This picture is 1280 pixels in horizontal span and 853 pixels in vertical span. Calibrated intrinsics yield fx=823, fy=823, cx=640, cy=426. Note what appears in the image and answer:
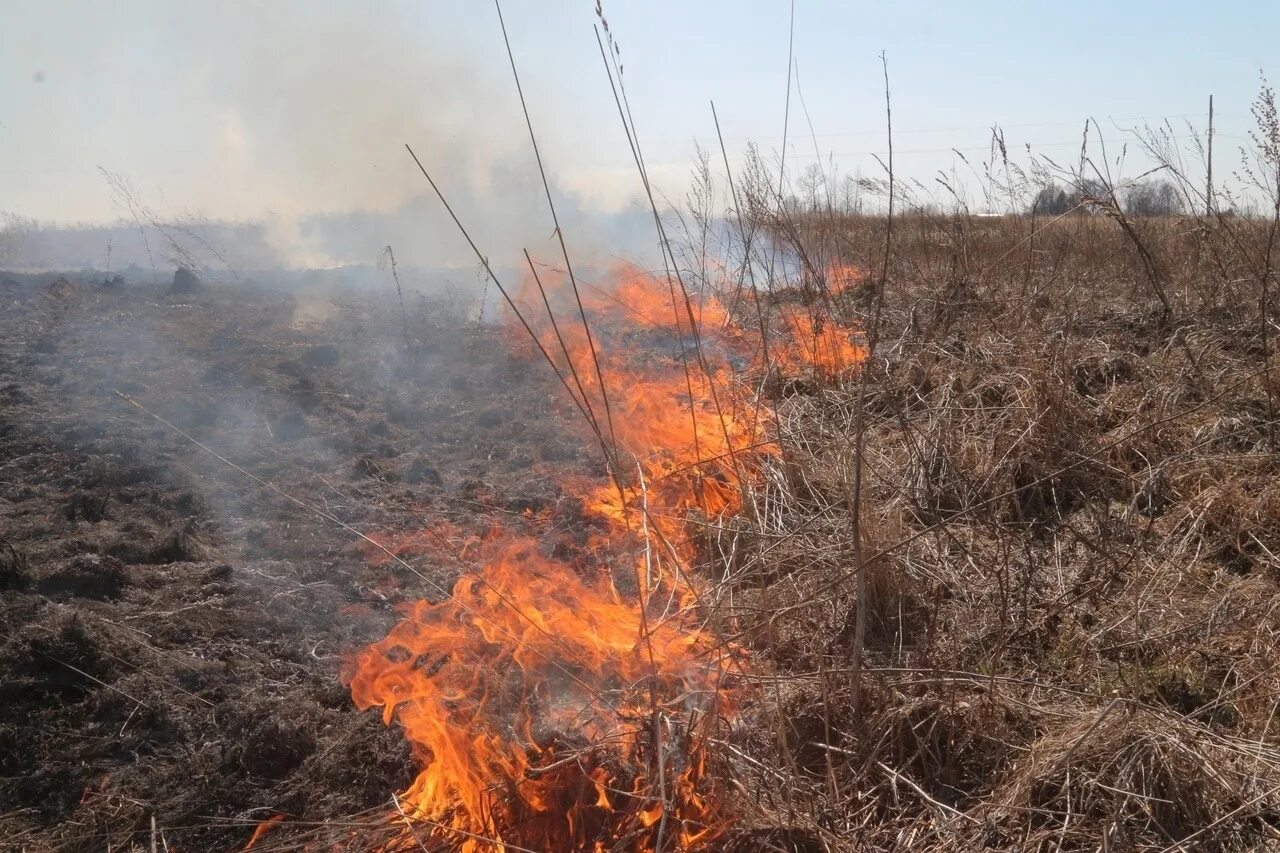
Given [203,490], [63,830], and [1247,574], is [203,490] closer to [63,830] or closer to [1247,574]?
[63,830]

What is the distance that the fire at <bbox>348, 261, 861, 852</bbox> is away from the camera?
208cm

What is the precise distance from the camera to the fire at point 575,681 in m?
2.08

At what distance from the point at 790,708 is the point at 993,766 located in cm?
Result: 53

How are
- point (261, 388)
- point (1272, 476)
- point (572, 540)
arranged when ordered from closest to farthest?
point (1272, 476) < point (572, 540) < point (261, 388)

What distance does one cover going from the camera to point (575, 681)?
2191mm

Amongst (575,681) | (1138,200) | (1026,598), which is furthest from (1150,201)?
(575,681)

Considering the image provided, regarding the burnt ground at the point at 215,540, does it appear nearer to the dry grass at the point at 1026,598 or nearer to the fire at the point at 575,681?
the fire at the point at 575,681

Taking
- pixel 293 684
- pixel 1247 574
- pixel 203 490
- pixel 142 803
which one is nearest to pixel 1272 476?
pixel 1247 574

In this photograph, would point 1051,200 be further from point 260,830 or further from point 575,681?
point 260,830

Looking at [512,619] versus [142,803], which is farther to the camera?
[512,619]

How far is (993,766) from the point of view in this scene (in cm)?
212

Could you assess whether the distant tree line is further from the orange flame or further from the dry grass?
the orange flame

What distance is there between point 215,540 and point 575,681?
260 cm

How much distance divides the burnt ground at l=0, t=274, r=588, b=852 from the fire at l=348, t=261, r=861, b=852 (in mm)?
200
